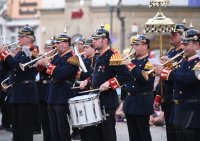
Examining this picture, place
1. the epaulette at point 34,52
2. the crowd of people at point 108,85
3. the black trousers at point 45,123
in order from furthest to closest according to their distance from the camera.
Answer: the black trousers at point 45,123, the epaulette at point 34,52, the crowd of people at point 108,85

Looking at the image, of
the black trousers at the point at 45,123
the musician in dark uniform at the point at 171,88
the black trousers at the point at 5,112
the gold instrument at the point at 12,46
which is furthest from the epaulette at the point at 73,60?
the black trousers at the point at 5,112

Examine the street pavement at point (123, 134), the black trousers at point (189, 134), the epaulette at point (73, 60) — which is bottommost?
the street pavement at point (123, 134)

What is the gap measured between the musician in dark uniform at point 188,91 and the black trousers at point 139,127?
180cm

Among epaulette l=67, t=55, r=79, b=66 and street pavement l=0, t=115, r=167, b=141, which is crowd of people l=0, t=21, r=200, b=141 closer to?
epaulette l=67, t=55, r=79, b=66

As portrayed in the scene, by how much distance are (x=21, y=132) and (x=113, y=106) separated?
2324 mm

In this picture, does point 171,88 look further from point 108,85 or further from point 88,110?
point 88,110

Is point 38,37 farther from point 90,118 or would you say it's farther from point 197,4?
point 90,118

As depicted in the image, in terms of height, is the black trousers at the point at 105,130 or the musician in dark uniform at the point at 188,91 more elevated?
the musician in dark uniform at the point at 188,91

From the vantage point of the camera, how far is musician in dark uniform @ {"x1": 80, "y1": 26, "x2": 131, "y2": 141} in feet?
29.8

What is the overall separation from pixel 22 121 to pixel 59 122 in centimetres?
94

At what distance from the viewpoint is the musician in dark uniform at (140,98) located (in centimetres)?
1017

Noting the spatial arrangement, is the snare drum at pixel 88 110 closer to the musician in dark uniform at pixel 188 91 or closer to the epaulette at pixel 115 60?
the epaulette at pixel 115 60

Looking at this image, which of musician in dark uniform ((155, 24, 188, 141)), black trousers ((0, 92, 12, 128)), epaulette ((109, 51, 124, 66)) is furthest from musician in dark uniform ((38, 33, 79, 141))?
black trousers ((0, 92, 12, 128))

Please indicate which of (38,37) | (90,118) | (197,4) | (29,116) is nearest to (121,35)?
(197,4)
